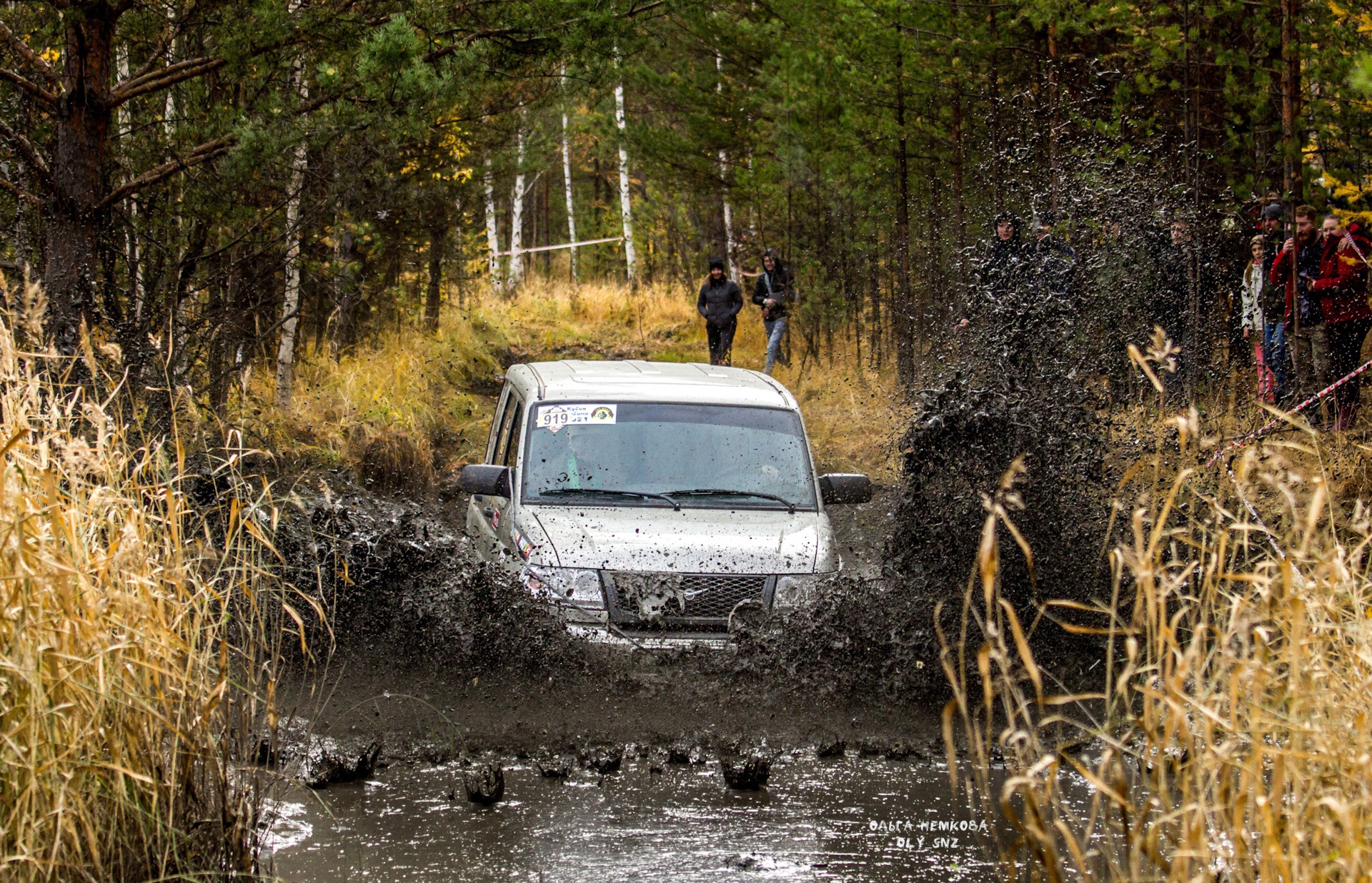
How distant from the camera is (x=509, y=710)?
6426 mm

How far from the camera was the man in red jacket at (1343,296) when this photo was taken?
10820 mm

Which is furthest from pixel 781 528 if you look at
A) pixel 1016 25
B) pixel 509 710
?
pixel 1016 25

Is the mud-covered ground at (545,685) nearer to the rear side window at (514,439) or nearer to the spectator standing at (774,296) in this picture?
the rear side window at (514,439)

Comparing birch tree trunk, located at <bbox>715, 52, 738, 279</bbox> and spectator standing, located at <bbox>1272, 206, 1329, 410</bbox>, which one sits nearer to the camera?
spectator standing, located at <bbox>1272, 206, 1329, 410</bbox>

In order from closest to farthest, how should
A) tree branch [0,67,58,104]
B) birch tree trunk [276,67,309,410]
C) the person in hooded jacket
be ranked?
the person in hooded jacket < tree branch [0,67,58,104] < birch tree trunk [276,67,309,410]

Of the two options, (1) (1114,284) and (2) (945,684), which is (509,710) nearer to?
(2) (945,684)

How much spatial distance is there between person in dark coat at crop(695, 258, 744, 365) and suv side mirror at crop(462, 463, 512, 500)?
1311 cm

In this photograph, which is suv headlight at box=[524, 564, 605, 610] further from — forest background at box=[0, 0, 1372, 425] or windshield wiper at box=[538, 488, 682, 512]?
forest background at box=[0, 0, 1372, 425]

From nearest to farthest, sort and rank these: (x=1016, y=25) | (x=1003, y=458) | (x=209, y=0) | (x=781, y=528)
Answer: (x=781, y=528) → (x=1003, y=458) → (x=209, y=0) → (x=1016, y=25)

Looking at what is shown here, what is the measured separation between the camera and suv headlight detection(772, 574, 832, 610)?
264 inches

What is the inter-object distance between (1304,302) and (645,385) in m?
5.97

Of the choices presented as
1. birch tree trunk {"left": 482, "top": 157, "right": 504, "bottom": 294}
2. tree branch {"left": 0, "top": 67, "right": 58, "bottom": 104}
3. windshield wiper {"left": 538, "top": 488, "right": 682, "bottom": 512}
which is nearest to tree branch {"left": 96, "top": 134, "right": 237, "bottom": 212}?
tree branch {"left": 0, "top": 67, "right": 58, "bottom": 104}

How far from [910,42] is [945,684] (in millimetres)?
10448

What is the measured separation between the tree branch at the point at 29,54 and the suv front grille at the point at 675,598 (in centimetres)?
594
